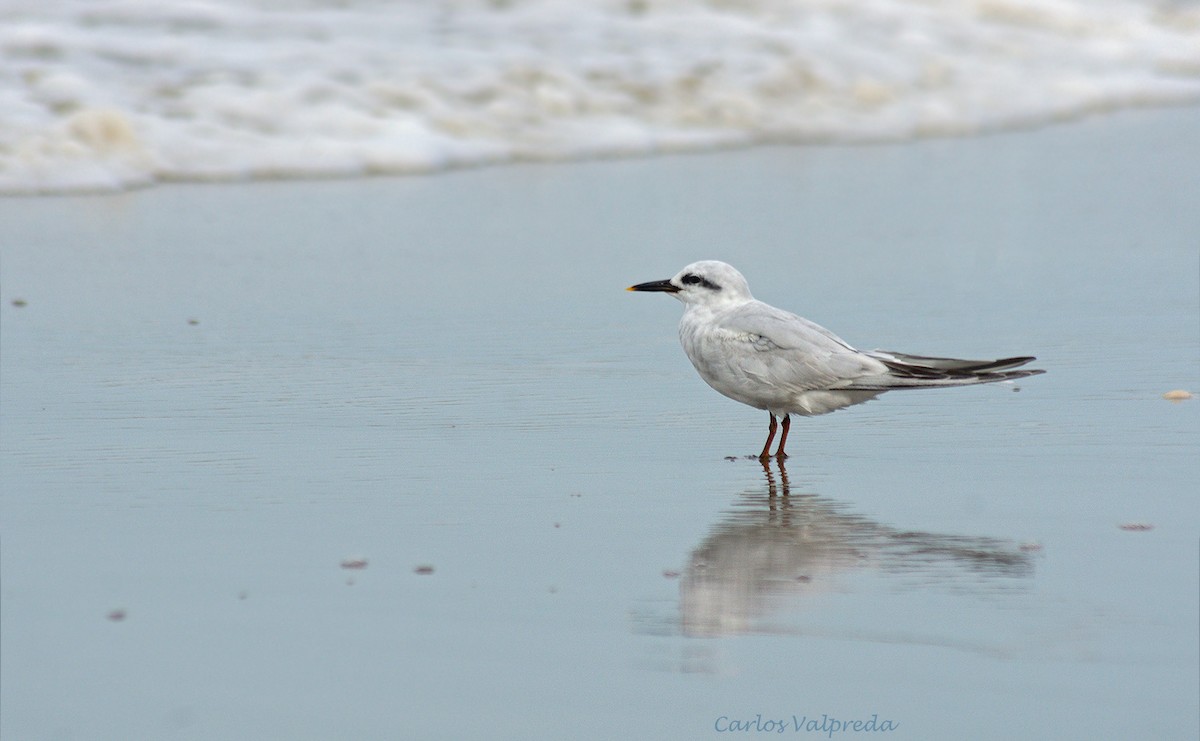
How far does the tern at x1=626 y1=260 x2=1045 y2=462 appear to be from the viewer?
4559 millimetres

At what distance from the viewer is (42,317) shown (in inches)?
247

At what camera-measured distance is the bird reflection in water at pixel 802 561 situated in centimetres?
337

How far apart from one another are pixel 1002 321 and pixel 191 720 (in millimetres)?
4093

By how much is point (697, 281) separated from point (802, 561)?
1.63 m

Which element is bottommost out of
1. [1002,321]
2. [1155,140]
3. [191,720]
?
[191,720]

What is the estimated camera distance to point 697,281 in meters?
5.15

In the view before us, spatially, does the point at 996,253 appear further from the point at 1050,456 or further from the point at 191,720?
the point at 191,720

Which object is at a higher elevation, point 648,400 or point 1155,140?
point 1155,140

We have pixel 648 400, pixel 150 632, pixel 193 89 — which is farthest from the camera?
pixel 193 89

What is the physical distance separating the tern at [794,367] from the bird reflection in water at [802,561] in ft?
1.98

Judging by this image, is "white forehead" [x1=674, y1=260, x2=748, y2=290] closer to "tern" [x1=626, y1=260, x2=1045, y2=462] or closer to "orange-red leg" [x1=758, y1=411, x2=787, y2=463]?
"tern" [x1=626, y1=260, x2=1045, y2=462]

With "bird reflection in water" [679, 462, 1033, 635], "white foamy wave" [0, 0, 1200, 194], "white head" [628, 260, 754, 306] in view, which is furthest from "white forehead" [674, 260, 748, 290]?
"white foamy wave" [0, 0, 1200, 194]

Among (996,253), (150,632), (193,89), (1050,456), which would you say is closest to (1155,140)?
(996,253)

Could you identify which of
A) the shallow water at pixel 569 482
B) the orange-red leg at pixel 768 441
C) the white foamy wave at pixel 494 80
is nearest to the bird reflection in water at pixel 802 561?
the shallow water at pixel 569 482
